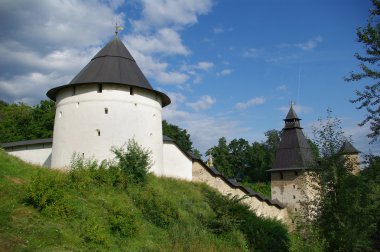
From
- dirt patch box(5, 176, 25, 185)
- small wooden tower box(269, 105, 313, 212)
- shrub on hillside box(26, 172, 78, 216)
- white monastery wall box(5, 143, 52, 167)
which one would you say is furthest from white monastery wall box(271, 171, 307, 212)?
shrub on hillside box(26, 172, 78, 216)

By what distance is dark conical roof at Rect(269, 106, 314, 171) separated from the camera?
2992 cm

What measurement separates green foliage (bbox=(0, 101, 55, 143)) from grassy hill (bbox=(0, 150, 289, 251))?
18541mm

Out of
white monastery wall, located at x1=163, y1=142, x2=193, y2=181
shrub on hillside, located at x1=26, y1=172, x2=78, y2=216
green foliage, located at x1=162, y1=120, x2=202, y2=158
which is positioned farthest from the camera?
green foliage, located at x1=162, y1=120, x2=202, y2=158

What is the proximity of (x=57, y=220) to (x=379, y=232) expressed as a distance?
39.9 feet

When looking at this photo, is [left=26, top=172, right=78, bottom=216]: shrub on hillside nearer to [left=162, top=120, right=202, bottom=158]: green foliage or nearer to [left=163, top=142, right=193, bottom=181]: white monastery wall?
[left=163, top=142, right=193, bottom=181]: white monastery wall

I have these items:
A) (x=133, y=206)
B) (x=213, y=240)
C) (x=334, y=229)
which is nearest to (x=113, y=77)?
(x=133, y=206)

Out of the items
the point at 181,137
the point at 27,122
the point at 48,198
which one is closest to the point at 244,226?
the point at 48,198

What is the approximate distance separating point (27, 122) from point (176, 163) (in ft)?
61.5

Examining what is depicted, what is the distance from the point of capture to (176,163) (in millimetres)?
21719

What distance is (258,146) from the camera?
200ft

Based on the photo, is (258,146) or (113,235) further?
(258,146)

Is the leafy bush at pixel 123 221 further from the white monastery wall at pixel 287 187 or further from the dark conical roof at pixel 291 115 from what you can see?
the dark conical roof at pixel 291 115

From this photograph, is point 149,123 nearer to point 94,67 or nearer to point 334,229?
point 94,67

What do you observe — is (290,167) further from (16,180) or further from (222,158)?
(222,158)
